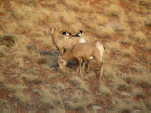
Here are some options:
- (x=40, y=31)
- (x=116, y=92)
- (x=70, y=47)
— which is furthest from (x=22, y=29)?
(x=116, y=92)

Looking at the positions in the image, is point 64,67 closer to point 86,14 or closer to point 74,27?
point 74,27

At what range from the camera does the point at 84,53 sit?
9.94 meters

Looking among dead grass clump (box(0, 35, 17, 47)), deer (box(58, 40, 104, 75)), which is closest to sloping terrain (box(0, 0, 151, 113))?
dead grass clump (box(0, 35, 17, 47))

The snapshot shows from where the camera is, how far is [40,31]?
45.3 ft

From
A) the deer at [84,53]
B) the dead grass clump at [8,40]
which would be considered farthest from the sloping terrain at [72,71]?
the deer at [84,53]

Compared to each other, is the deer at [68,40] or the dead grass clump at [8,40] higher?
the deer at [68,40]

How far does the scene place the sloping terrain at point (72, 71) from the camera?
28.6 feet

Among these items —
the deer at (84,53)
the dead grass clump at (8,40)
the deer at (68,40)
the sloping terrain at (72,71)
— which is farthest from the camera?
the dead grass clump at (8,40)

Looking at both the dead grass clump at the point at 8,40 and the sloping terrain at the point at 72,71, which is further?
the dead grass clump at the point at 8,40

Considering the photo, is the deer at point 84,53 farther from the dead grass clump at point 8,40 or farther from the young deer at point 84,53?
the dead grass clump at point 8,40

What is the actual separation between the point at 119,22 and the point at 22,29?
4.81 meters

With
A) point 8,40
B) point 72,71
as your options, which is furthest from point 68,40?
point 8,40

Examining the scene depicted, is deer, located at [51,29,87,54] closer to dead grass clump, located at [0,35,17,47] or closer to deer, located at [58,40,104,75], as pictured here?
deer, located at [58,40,104,75]

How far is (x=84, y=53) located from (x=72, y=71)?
870 mm
